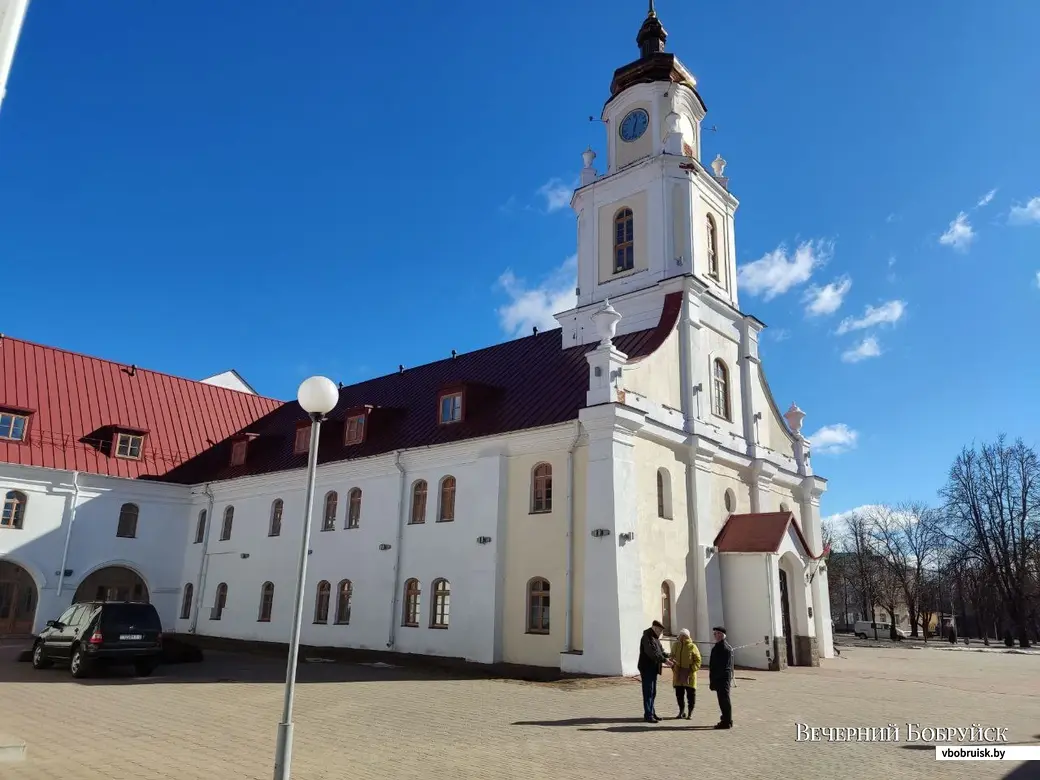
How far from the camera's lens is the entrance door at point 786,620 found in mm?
23580

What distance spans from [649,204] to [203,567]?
77.5 feet

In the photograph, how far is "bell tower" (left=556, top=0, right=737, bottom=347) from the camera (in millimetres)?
25484

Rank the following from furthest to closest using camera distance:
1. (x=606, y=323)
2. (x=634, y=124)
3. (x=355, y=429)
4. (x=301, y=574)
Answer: (x=355, y=429) < (x=634, y=124) < (x=606, y=323) < (x=301, y=574)

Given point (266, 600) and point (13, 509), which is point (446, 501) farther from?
point (13, 509)

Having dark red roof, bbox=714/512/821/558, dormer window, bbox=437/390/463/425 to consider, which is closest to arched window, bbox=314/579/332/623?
dormer window, bbox=437/390/463/425

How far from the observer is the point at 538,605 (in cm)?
2008

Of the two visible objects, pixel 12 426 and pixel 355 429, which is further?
pixel 12 426

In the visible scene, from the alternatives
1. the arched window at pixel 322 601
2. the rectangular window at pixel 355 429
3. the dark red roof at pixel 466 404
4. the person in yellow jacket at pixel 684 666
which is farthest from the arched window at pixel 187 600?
the person in yellow jacket at pixel 684 666

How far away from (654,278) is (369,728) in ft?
59.8

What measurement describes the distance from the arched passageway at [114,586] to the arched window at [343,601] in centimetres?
1156

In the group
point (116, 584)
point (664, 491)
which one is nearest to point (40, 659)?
point (116, 584)

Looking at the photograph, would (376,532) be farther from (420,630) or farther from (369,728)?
(369,728)

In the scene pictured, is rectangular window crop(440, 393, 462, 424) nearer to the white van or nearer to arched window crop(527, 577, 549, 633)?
arched window crop(527, 577, 549, 633)

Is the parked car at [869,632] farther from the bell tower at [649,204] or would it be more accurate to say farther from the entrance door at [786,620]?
the bell tower at [649,204]
